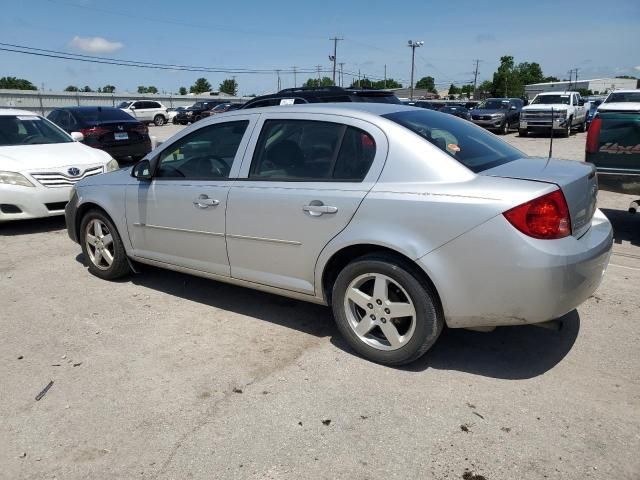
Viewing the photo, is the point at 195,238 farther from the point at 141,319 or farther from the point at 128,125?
the point at 128,125

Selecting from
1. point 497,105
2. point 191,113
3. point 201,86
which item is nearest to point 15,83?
point 201,86

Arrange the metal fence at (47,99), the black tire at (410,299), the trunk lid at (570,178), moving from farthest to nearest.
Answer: the metal fence at (47,99) → the black tire at (410,299) → the trunk lid at (570,178)

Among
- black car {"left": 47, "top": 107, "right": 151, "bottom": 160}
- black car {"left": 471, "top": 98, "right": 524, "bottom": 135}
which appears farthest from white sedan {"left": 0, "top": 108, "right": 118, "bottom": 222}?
black car {"left": 471, "top": 98, "right": 524, "bottom": 135}

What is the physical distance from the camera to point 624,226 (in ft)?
24.0

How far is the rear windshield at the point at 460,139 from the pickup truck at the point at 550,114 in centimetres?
1869

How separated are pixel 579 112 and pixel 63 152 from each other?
23049 mm

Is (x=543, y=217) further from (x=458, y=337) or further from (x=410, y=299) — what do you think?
(x=458, y=337)

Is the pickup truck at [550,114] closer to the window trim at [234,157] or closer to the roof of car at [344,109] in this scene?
the roof of car at [344,109]

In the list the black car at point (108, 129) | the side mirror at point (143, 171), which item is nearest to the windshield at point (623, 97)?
the black car at point (108, 129)

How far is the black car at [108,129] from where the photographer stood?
12.1m

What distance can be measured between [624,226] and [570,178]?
4884 millimetres

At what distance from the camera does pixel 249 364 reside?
361 cm

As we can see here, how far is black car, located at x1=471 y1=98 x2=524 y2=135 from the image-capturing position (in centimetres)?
2409

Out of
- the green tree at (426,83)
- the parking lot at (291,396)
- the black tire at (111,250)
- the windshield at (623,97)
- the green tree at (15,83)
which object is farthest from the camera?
the green tree at (426,83)
